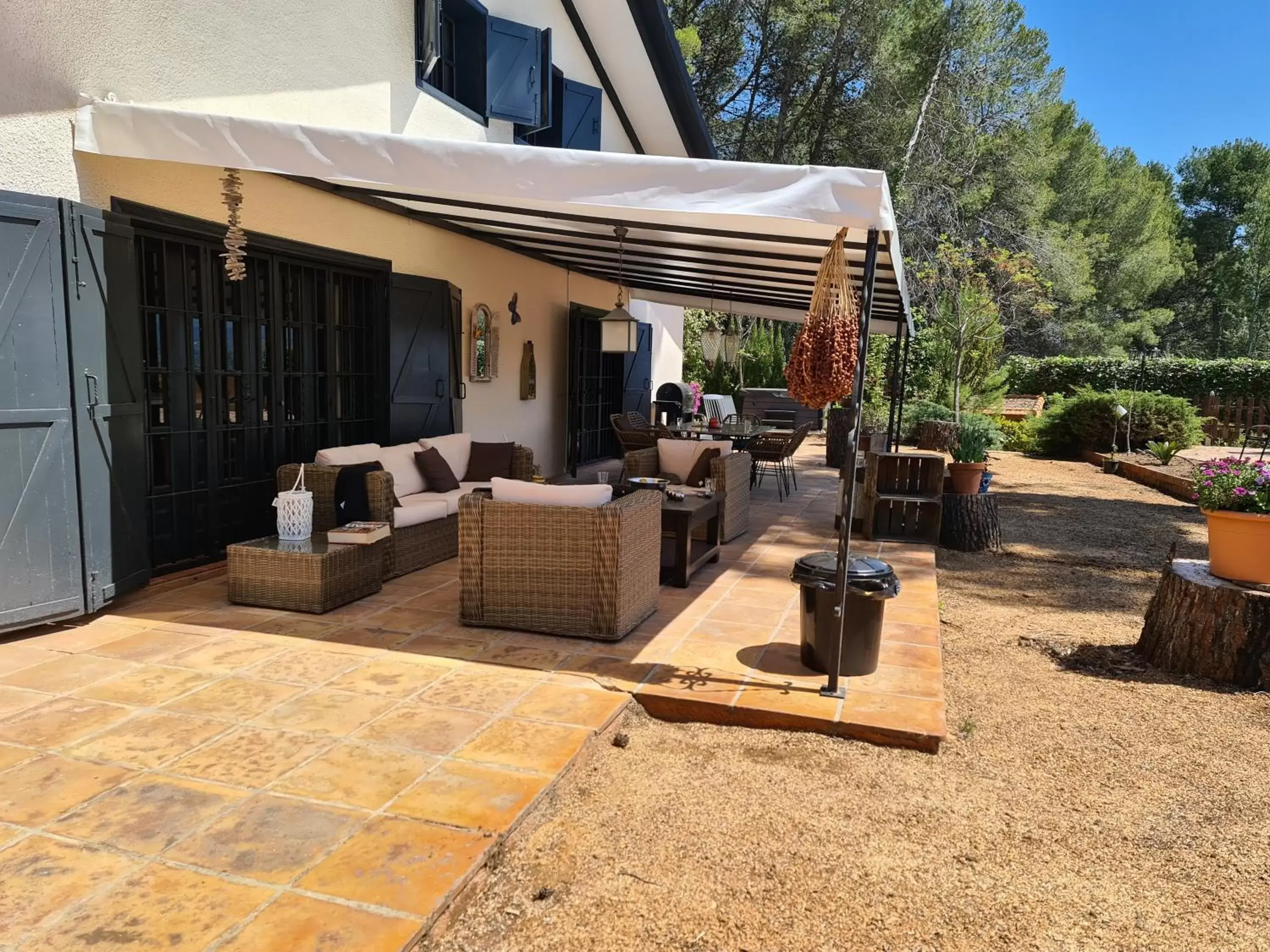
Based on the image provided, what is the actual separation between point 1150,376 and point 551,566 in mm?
17689

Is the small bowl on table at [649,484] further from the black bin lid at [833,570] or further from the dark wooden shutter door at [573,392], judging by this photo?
the dark wooden shutter door at [573,392]

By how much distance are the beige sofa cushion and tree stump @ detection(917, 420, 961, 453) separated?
28.4ft

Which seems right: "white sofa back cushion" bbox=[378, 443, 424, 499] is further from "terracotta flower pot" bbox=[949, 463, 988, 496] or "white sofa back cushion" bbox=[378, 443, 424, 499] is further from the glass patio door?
"terracotta flower pot" bbox=[949, 463, 988, 496]

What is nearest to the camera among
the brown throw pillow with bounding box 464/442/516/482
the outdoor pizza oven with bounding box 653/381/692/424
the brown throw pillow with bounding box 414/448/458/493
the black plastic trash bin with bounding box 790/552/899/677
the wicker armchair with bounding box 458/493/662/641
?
the black plastic trash bin with bounding box 790/552/899/677

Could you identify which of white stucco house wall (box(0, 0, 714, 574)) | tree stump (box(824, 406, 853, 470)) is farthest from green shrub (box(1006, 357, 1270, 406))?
white stucco house wall (box(0, 0, 714, 574))

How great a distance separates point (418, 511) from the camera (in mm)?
5453

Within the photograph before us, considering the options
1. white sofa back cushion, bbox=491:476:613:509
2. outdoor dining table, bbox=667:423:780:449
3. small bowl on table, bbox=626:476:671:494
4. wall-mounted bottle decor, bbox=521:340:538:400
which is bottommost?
small bowl on table, bbox=626:476:671:494

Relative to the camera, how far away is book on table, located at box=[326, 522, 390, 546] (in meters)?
4.65

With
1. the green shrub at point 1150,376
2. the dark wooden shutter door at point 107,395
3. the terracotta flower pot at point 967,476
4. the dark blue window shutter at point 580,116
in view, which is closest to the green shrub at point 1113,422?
the green shrub at point 1150,376

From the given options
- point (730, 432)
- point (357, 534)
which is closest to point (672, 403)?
point (730, 432)

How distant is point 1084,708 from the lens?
369cm

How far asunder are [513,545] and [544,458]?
5.76 meters

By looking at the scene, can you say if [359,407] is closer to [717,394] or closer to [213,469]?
[213,469]

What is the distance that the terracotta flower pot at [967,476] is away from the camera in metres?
7.93
